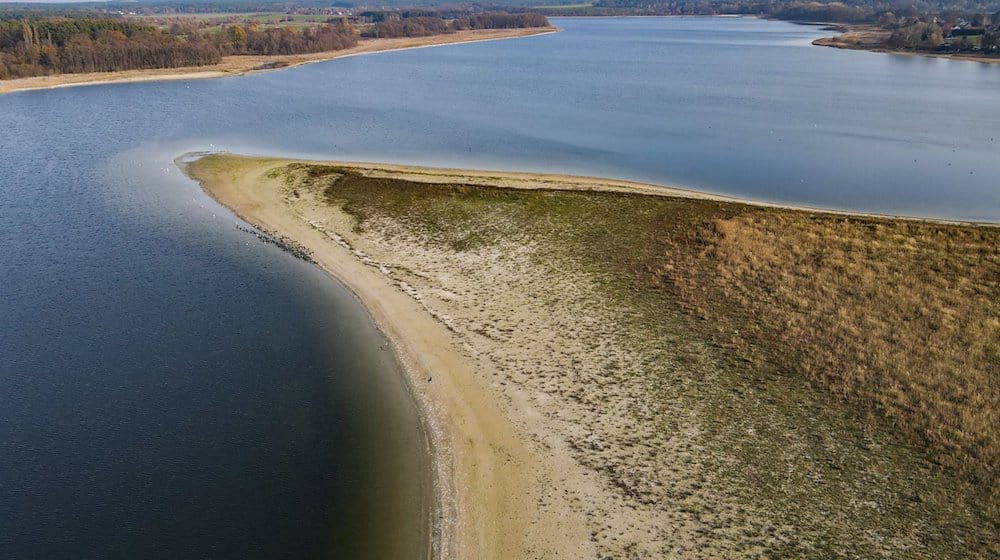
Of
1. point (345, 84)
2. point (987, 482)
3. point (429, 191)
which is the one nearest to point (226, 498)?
point (987, 482)

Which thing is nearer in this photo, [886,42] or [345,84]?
[345,84]

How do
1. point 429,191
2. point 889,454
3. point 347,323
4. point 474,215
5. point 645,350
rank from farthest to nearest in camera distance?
1. point 429,191
2. point 474,215
3. point 347,323
4. point 645,350
5. point 889,454

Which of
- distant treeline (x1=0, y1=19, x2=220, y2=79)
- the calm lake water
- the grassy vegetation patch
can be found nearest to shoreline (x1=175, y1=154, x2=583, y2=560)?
the calm lake water

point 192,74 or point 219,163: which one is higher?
point 192,74

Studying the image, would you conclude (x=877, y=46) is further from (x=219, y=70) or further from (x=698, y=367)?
(x=698, y=367)

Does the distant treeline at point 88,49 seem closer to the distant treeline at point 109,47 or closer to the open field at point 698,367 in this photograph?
the distant treeline at point 109,47

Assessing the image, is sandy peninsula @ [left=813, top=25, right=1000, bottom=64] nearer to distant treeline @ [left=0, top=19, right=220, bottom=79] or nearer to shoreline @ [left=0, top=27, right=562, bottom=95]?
shoreline @ [left=0, top=27, right=562, bottom=95]

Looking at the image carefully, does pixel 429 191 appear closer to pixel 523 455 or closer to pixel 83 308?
pixel 83 308
